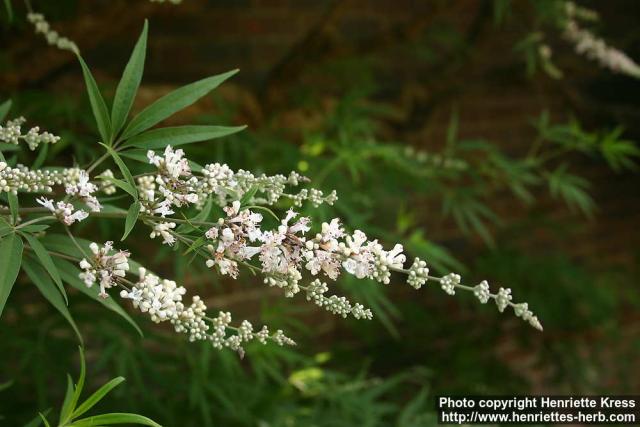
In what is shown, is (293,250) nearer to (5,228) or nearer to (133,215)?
(133,215)

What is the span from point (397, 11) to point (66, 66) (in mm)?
1290

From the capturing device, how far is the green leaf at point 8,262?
650 mm

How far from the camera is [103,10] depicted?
1.59 m

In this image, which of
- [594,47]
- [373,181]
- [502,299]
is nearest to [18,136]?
[502,299]

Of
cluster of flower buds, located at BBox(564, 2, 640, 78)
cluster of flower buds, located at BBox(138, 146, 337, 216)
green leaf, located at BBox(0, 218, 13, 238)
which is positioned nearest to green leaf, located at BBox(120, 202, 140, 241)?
cluster of flower buds, located at BBox(138, 146, 337, 216)

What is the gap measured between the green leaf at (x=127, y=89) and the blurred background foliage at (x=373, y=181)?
7.7 inches

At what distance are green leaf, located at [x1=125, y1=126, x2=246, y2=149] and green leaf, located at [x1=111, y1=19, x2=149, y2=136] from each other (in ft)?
0.08

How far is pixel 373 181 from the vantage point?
1811 millimetres

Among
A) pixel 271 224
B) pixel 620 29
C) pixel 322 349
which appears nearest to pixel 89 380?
pixel 271 224

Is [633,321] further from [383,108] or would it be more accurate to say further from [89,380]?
[89,380]

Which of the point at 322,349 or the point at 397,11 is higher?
the point at 397,11

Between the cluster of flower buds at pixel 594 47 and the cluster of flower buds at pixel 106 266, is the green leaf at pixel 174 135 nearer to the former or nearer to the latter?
the cluster of flower buds at pixel 106 266

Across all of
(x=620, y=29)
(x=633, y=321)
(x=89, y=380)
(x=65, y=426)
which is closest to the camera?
(x=65, y=426)

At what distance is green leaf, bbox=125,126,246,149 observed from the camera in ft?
2.46
